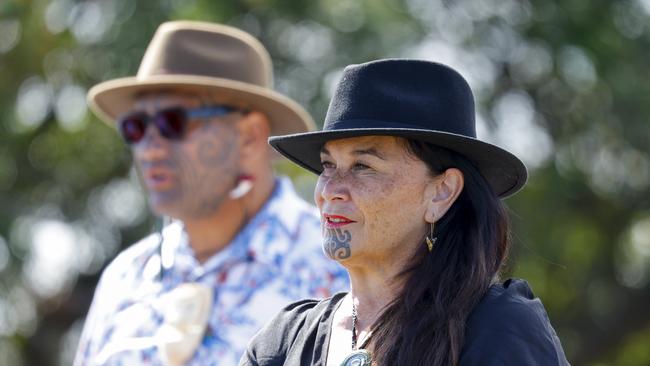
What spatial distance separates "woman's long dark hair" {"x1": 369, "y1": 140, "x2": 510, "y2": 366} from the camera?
304cm

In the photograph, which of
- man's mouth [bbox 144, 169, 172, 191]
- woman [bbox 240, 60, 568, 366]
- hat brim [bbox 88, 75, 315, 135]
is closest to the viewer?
woman [bbox 240, 60, 568, 366]

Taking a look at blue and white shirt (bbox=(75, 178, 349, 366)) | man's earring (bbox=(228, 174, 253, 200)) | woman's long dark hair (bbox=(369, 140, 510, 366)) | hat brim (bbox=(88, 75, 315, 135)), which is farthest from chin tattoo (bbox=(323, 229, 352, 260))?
hat brim (bbox=(88, 75, 315, 135))

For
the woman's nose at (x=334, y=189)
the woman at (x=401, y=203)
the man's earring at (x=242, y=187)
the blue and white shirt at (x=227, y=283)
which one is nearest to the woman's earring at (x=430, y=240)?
the woman at (x=401, y=203)

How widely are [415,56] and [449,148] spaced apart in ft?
20.2

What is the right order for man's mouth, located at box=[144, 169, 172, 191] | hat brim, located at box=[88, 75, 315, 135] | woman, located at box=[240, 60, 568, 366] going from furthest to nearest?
1. hat brim, located at box=[88, 75, 315, 135]
2. man's mouth, located at box=[144, 169, 172, 191]
3. woman, located at box=[240, 60, 568, 366]

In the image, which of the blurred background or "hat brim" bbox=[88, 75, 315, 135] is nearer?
"hat brim" bbox=[88, 75, 315, 135]

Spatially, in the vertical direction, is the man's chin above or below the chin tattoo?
below

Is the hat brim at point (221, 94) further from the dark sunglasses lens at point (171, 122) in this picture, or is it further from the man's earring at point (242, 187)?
the man's earring at point (242, 187)

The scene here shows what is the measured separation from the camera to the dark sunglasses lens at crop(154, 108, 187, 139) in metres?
5.27

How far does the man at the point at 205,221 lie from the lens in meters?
4.95

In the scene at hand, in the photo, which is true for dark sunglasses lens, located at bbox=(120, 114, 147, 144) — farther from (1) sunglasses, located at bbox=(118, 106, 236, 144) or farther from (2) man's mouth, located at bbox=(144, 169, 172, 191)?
(2) man's mouth, located at bbox=(144, 169, 172, 191)

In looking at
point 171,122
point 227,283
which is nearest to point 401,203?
point 227,283

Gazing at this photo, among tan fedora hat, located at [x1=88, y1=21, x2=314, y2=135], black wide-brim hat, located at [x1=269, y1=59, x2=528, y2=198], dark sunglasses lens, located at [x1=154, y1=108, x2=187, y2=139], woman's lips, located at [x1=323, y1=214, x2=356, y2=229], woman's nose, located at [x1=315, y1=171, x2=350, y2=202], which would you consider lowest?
dark sunglasses lens, located at [x1=154, y1=108, x2=187, y2=139]

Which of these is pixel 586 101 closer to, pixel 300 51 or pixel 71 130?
pixel 300 51
